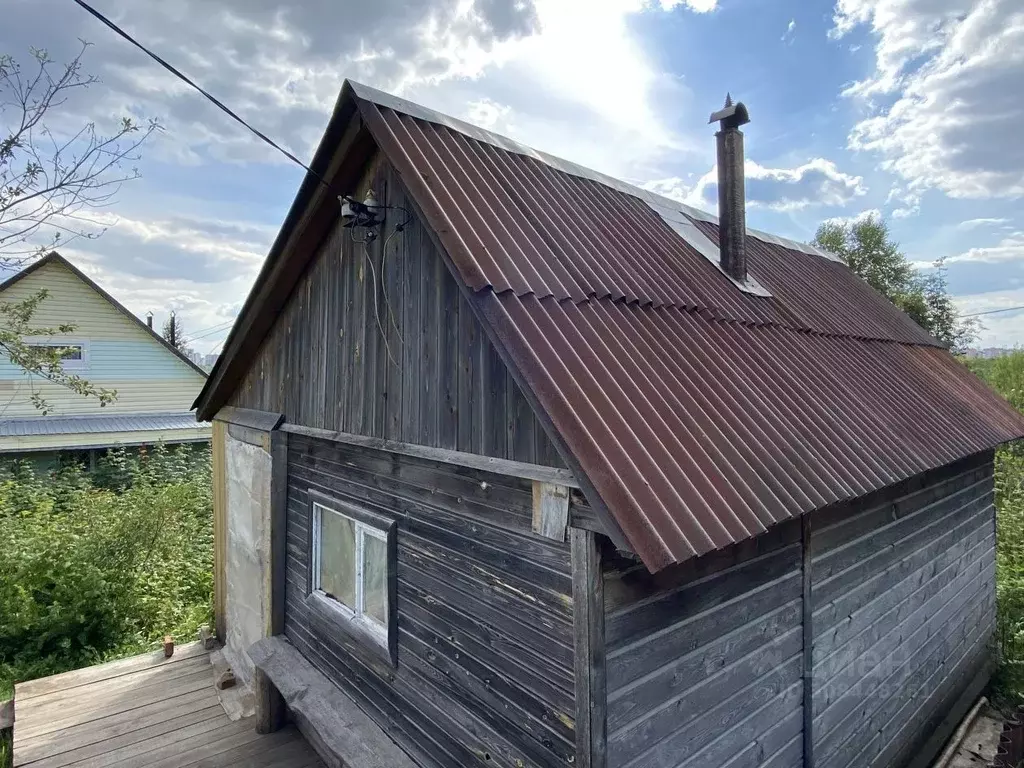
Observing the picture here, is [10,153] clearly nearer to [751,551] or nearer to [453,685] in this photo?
[453,685]

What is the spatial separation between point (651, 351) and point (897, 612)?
3489 mm

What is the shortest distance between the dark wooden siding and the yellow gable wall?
15367 mm

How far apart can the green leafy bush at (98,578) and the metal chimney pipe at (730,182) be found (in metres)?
8.67

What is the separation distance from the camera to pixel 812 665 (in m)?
3.54

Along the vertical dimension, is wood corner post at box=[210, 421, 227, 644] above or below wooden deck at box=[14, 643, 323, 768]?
above

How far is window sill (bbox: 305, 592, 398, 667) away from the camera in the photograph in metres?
3.81

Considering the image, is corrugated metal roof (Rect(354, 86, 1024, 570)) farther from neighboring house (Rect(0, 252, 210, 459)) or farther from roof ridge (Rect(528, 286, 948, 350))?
A: neighboring house (Rect(0, 252, 210, 459))

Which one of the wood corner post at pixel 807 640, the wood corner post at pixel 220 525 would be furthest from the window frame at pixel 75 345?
the wood corner post at pixel 807 640

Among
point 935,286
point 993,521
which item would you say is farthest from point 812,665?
point 935,286

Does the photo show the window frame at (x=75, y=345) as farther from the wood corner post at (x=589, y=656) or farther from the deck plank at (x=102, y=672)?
the wood corner post at (x=589, y=656)

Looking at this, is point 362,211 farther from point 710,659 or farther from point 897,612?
point 897,612

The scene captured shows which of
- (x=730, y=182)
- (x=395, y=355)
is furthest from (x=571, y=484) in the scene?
(x=730, y=182)

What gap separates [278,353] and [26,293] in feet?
54.9

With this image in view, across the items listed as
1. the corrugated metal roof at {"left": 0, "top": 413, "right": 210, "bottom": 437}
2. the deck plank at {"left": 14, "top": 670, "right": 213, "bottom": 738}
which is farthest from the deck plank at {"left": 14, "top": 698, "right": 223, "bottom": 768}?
the corrugated metal roof at {"left": 0, "top": 413, "right": 210, "bottom": 437}
